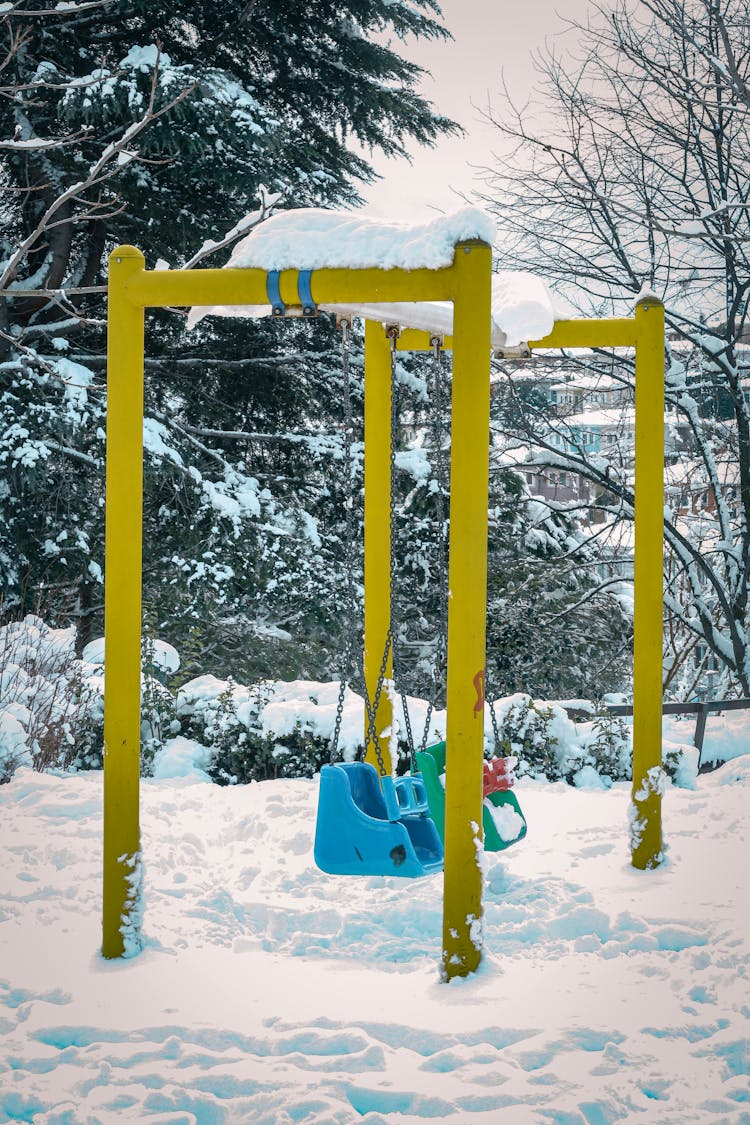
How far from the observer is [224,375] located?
40.4 ft

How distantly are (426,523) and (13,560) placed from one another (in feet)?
14.3

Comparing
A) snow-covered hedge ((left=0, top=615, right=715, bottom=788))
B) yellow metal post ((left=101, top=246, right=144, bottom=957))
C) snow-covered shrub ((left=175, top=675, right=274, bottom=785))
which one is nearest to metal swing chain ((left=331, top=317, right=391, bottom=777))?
yellow metal post ((left=101, top=246, right=144, bottom=957))

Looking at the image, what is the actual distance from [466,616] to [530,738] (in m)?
3.76

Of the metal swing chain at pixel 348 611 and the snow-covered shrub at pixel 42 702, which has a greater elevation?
the metal swing chain at pixel 348 611

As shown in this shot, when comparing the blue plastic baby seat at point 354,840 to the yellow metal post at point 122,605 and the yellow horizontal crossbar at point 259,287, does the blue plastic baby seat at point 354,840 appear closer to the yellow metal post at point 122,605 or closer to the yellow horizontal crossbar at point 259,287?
the yellow metal post at point 122,605

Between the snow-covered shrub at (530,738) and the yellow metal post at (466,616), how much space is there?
11.1 ft

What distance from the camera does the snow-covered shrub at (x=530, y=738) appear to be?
266 inches

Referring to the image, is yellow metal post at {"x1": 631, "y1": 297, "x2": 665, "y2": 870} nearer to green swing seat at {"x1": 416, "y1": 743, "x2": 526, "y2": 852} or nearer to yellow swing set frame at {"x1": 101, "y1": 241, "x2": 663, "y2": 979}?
green swing seat at {"x1": 416, "y1": 743, "x2": 526, "y2": 852}

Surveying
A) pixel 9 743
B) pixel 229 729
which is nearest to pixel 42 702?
pixel 9 743

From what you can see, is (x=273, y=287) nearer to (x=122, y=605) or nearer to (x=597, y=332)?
(x=122, y=605)

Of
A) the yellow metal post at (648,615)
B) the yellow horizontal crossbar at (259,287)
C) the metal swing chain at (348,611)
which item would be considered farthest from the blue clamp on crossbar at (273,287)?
the yellow metal post at (648,615)

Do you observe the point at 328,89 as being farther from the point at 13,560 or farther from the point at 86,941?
the point at 86,941

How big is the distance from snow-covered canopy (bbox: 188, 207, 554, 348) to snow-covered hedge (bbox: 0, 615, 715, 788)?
→ 3.15m

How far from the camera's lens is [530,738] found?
22.6ft
